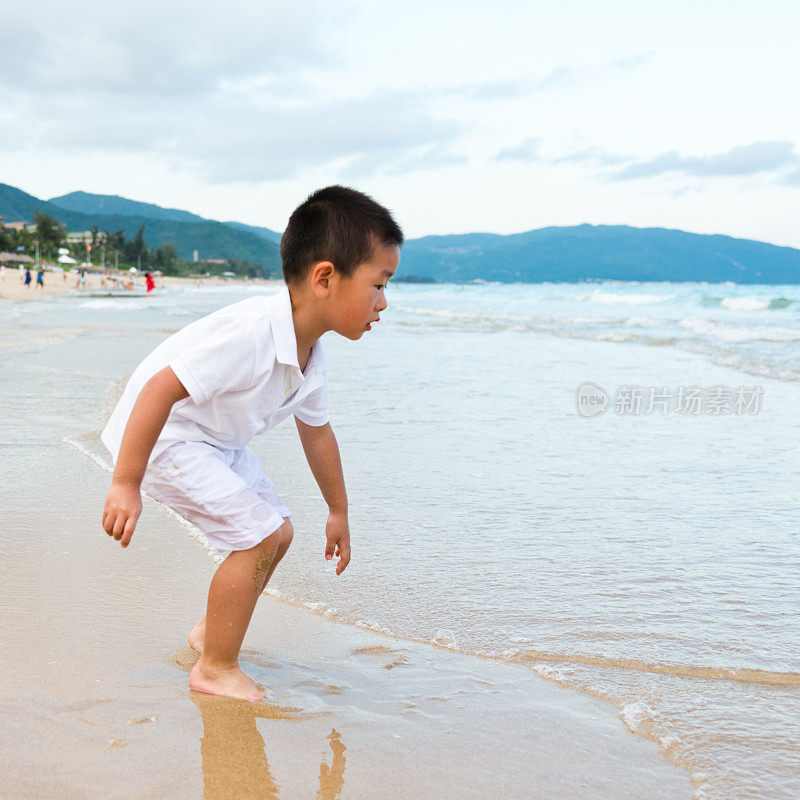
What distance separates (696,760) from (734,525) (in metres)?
2.04

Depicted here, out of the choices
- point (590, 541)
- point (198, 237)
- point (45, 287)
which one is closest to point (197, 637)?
point (590, 541)

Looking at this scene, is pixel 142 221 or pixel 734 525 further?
pixel 142 221

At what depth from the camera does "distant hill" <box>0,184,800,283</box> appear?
139 meters

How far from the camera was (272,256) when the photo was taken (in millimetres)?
192125

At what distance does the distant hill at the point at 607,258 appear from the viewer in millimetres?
137375

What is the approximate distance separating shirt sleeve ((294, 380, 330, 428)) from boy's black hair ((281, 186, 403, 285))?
336 mm

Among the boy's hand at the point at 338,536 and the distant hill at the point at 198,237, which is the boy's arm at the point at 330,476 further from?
the distant hill at the point at 198,237

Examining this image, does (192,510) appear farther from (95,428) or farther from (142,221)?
(142,221)

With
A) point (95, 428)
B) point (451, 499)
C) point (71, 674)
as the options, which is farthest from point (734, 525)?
point (95, 428)

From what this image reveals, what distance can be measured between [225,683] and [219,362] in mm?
793

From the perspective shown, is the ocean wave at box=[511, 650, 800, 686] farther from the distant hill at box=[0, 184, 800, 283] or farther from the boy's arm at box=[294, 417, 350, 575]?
the distant hill at box=[0, 184, 800, 283]

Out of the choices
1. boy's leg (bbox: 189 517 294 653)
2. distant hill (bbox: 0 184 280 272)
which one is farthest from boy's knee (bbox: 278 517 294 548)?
distant hill (bbox: 0 184 280 272)

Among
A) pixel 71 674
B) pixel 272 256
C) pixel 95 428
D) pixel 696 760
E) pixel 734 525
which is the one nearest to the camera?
pixel 696 760

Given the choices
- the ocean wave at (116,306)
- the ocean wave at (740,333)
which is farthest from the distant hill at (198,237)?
the ocean wave at (740,333)
